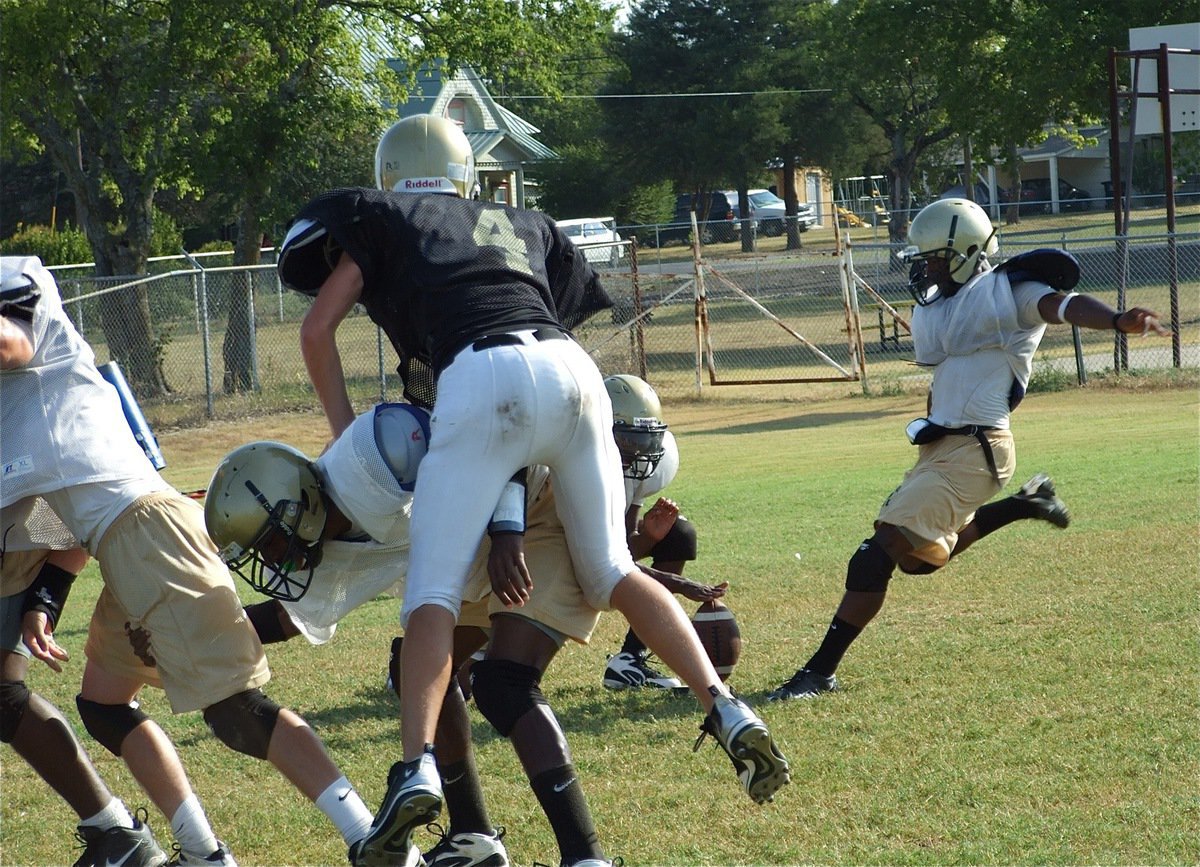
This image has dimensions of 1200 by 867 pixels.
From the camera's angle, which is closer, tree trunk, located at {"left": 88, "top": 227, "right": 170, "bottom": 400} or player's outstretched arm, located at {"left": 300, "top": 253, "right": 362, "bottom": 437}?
player's outstretched arm, located at {"left": 300, "top": 253, "right": 362, "bottom": 437}

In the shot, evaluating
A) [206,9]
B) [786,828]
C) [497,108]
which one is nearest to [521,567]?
[786,828]

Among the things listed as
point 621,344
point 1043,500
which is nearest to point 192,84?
point 621,344

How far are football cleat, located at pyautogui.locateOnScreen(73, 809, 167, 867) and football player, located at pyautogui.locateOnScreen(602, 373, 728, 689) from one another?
1.84 metres

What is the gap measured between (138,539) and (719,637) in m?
2.77

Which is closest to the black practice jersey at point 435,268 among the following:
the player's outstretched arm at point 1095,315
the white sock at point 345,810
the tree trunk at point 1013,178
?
the white sock at point 345,810

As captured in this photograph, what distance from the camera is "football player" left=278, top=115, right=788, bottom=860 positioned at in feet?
12.4

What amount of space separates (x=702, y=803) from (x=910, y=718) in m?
1.16

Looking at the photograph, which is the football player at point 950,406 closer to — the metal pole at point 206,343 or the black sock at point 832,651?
the black sock at point 832,651

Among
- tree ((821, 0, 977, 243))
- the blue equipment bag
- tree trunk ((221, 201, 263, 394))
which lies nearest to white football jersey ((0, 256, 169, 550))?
the blue equipment bag

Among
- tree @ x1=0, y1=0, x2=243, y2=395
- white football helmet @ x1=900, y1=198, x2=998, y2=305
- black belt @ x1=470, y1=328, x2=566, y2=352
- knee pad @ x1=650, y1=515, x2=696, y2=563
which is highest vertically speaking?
tree @ x1=0, y1=0, x2=243, y2=395

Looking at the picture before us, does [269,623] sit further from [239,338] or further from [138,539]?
[239,338]

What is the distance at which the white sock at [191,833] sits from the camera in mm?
4215

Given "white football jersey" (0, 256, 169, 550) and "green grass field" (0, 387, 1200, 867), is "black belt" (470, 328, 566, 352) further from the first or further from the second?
"green grass field" (0, 387, 1200, 867)

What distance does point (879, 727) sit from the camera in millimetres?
5391
